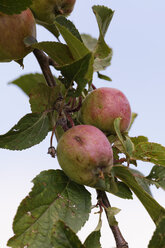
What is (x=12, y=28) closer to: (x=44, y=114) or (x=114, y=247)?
(x=44, y=114)

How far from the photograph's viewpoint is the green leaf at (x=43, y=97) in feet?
3.60

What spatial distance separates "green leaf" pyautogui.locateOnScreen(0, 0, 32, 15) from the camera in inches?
38.7

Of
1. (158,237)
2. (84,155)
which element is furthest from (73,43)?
(158,237)

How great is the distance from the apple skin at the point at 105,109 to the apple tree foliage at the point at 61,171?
0.18 ft

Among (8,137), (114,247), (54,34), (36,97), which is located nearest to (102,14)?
(54,34)

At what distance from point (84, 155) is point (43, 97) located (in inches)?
9.8

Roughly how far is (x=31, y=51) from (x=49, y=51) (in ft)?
0.21

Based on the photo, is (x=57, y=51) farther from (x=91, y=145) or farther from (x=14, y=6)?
(x=91, y=145)

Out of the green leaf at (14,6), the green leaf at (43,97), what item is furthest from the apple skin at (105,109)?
the green leaf at (14,6)

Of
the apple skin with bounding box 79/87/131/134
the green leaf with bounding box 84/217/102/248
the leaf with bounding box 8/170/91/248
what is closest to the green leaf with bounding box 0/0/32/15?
the apple skin with bounding box 79/87/131/134

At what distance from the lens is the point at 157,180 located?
1281mm

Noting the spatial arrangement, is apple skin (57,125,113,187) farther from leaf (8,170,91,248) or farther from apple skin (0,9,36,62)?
apple skin (0,9,36,62)

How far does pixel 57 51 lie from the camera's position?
106 centimetres

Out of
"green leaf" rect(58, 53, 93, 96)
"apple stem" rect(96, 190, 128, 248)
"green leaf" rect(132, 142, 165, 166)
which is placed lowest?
"apple stem" rect(96, 190, 128, 248)
